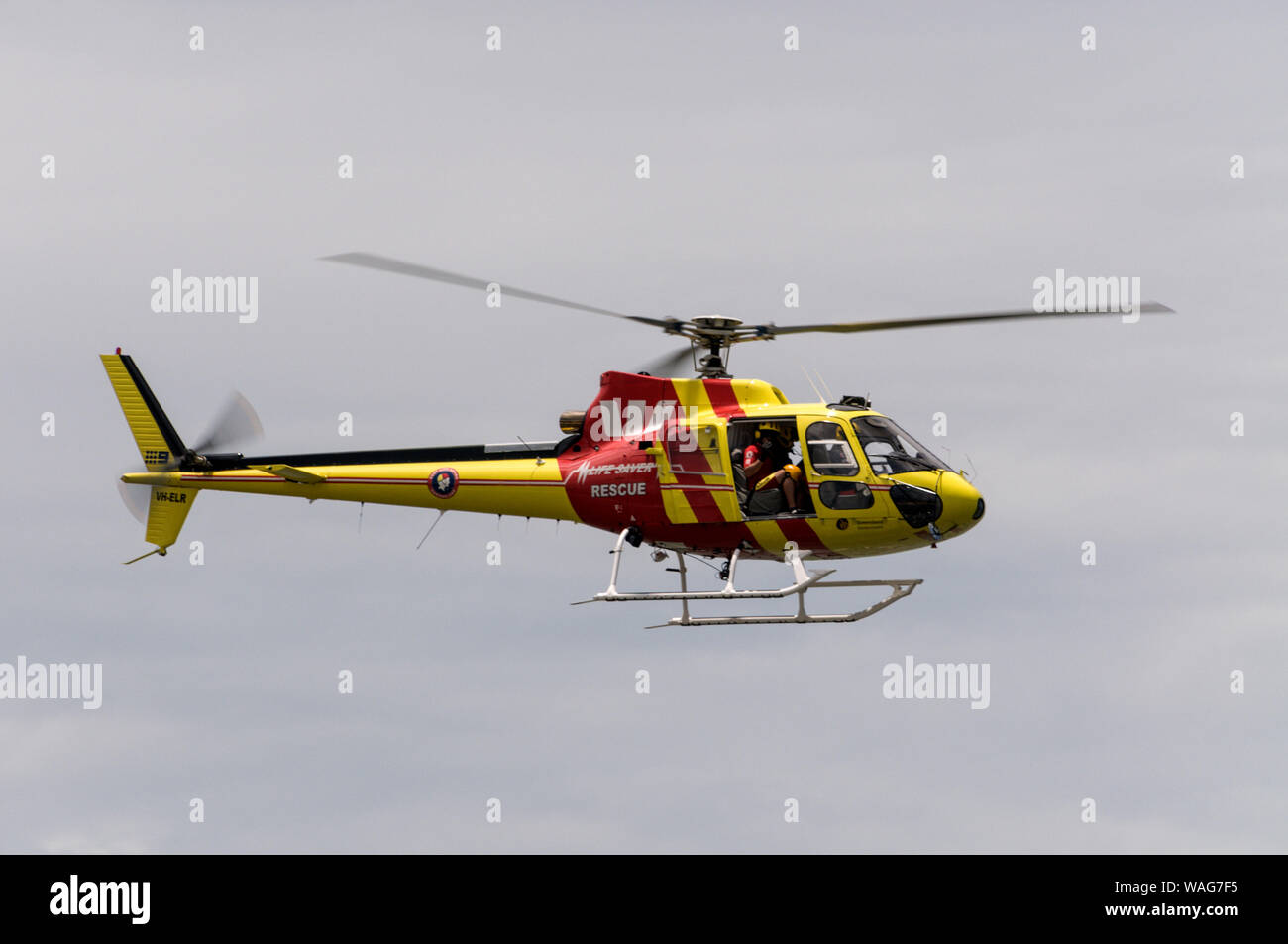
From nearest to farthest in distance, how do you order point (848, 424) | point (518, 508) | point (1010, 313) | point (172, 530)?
point (1010, 313) → point (848, 424) → point (518, 508) → point (172, 530)

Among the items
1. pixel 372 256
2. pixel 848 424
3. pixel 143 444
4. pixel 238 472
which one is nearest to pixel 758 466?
pixel 848 424

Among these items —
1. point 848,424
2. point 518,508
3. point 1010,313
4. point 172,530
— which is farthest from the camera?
point 172,530

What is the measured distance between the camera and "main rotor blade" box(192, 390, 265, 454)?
33.6 metres

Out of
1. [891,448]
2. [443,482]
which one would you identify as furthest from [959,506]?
[443,482]

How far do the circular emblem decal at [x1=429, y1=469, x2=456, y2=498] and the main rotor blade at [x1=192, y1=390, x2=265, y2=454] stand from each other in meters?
3.99

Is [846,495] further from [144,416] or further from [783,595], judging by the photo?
[144,416]

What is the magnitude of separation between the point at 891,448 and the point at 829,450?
3.26 ft

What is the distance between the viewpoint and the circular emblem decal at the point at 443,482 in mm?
31578

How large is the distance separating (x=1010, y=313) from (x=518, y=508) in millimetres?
9355

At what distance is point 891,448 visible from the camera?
2884 centimetres

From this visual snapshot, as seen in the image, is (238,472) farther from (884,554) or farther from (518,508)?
(884,554)

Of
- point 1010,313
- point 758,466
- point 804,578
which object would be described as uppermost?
point 1010,313

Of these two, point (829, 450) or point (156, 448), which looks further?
point (156, 448)

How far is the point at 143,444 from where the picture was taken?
3419 centimetres
